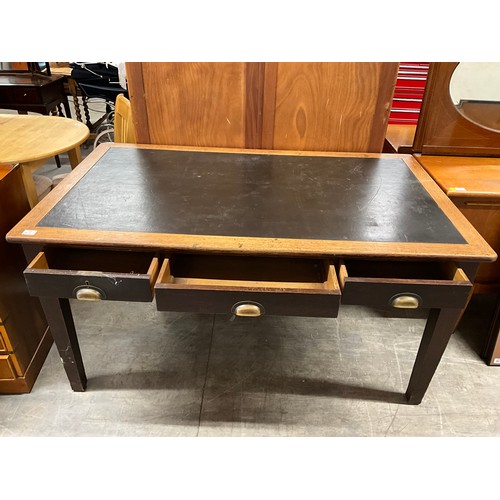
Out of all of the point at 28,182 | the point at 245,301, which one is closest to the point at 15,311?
the point at 28,182

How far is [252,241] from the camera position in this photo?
1.00 m

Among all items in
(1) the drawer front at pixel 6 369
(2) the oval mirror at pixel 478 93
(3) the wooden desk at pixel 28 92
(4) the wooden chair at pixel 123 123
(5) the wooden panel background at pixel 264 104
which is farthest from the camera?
(3) the wooden desk at pixel 28 92

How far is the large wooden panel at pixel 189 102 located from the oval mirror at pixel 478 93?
80cm

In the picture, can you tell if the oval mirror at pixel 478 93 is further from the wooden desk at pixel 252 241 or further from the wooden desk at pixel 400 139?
the wooden desk at pixel 252 241

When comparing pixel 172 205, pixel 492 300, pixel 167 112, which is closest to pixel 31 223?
pixel 172 205

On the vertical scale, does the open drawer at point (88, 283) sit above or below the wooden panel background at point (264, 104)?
below

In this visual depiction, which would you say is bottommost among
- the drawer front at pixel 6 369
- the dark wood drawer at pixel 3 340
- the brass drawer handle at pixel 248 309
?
the drawer front at pixel 6 369

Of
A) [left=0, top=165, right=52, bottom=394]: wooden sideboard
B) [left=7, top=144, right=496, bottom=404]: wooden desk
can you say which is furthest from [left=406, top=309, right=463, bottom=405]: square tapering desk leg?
[left=0, top=165, right=52, bottom=394]: wooden sideboard

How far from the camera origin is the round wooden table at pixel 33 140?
4.49 feet

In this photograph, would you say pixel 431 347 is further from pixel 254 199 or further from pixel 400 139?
pixel 400 139

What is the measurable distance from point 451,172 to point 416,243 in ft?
1.82

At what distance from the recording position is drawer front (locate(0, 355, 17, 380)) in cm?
128

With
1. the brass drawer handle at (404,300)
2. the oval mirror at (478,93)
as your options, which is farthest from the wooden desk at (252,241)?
the oval mirror at (478,93)

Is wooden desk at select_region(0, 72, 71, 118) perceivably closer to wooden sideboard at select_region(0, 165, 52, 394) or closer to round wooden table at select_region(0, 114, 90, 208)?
round wooden table at select_region(0, 114, 90, 208)
